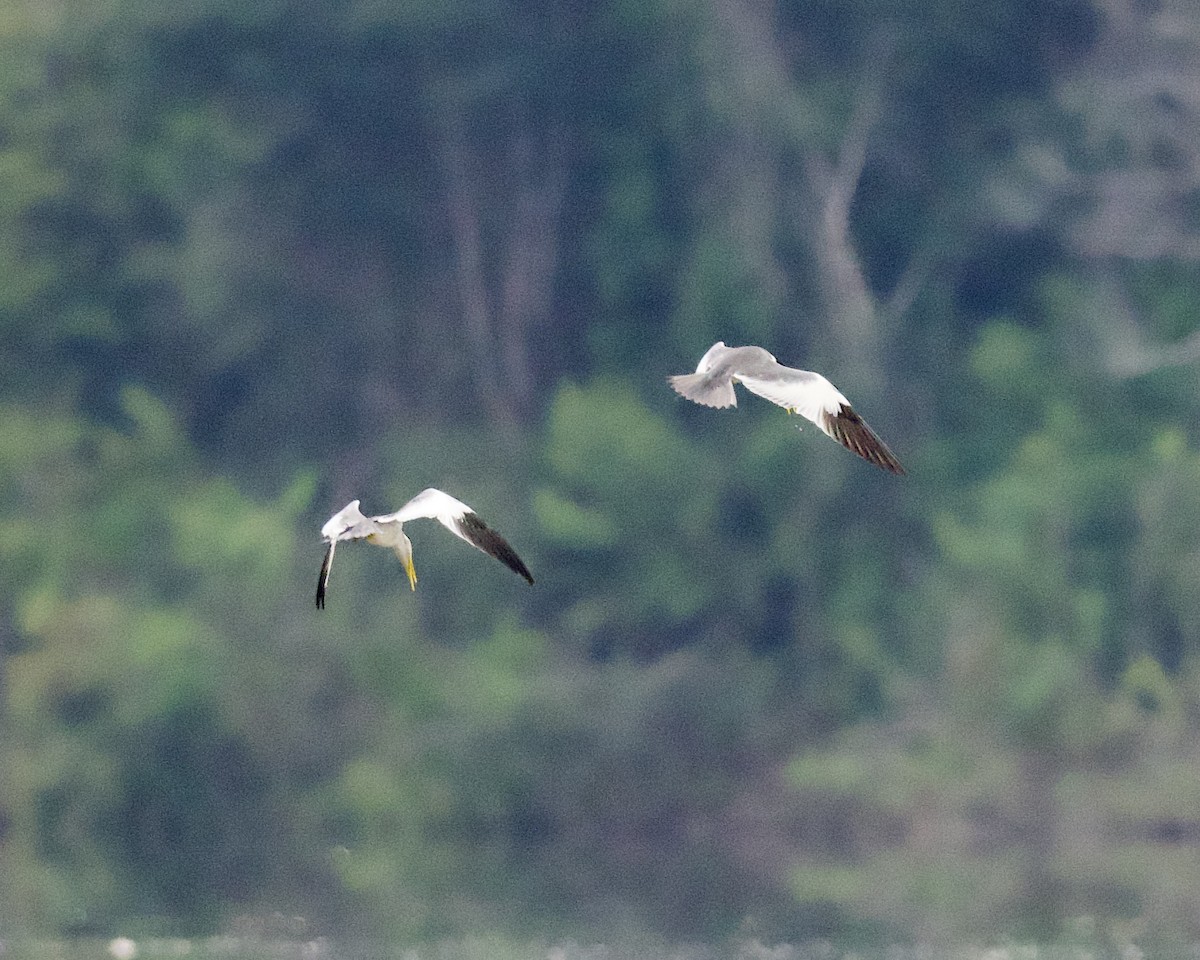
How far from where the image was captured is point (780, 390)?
37.9ft

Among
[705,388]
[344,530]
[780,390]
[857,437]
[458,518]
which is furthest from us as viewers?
[458,518]

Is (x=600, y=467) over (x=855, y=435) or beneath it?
over

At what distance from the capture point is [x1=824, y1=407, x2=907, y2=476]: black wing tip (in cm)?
1103

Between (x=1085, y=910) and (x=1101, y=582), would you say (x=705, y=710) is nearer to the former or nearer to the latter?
(x=1101, y=582)

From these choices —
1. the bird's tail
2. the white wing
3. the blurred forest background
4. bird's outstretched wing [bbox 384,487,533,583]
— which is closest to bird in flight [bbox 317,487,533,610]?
bird's outstretched wing [bbox 384,487,533,583]

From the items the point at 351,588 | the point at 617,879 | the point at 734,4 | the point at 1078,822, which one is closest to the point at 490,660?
the point at 351,588

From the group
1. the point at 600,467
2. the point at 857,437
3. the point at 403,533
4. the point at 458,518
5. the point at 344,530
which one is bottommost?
the point at 344,530

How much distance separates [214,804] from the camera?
2211 cm

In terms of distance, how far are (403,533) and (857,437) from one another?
150cm

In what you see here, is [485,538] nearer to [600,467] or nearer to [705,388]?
[705,388]

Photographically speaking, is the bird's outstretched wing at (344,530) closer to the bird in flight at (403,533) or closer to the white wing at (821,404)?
the bird in flight at (403,533)

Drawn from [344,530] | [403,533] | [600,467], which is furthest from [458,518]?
[600,467]

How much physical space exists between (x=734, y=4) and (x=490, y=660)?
593 cm

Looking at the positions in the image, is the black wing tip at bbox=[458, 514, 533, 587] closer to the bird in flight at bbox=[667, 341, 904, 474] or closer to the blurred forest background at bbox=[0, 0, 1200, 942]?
the bird in flight at bbox=[667, 341, 904, 474]
